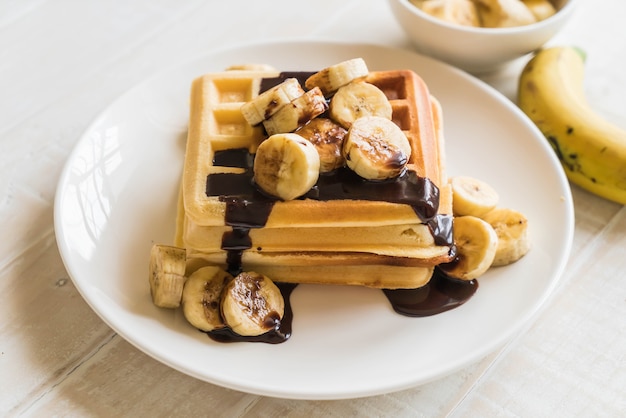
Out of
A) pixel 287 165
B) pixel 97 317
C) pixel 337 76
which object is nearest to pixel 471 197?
pixel 337 76

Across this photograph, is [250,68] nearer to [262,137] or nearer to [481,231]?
[262,137]

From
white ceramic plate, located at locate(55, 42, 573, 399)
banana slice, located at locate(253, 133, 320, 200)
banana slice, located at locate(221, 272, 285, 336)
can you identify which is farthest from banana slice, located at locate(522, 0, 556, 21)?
banana slice, located at locate(221, 272, 285, 336)

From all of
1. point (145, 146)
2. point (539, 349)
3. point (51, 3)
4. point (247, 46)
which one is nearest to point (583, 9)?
point (247, 46)

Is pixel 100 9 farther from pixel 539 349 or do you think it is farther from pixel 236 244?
pixel 539 349

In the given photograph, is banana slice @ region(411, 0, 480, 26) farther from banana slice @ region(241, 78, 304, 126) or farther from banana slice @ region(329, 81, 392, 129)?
banana slice @ region(241, 78, 304, 126)

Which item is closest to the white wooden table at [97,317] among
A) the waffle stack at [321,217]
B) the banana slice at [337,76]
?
the waffle stack at [321,217]

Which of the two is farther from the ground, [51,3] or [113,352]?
[51,3]
